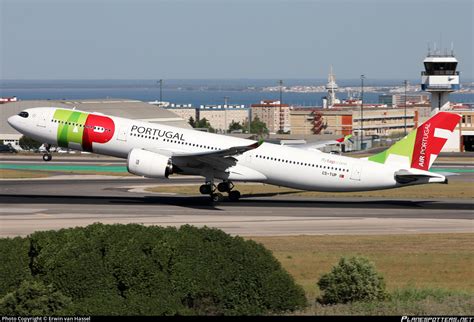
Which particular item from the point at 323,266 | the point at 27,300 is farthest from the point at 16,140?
the point at 27,300

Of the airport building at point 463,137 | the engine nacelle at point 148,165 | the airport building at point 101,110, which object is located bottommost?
the airport building at point 463,137

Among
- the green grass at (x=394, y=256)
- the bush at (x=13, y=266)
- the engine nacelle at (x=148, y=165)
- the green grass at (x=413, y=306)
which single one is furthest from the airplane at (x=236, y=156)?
the bush at (x=13, y=266)

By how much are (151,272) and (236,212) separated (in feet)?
86.8

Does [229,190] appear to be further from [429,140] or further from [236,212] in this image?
[429,140]

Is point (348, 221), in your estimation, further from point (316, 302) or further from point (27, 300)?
point (27, 300)

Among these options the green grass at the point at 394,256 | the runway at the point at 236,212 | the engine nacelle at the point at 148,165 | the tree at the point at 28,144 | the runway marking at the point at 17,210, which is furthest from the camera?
the tree at the point at 28,144

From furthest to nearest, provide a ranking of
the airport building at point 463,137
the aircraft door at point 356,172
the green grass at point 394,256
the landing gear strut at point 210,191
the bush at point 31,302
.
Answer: the airport building at point 463,137 < the landing gear strut at point 210,191 < the aircraft door at point 356,172 < the green grass at point 394,256 < the bush at point 31,302

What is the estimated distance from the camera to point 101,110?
15288 cm

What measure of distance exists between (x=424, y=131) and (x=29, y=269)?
Result: 108 feet

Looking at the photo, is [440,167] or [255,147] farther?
[440,167]

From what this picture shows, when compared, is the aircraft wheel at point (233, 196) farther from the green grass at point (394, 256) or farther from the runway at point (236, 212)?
the green grass at point (394, 256)

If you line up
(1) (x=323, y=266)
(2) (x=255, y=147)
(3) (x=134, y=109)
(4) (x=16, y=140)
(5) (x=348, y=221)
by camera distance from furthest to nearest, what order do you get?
(3) (x=134, y=109)
(4) (x=16, y=140)
(2) (x=255, y=147)
(5) (x=348, y=221)
(1) (x=323, y=266)

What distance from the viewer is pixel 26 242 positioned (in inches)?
982

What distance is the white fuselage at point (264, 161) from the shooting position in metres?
53.5
